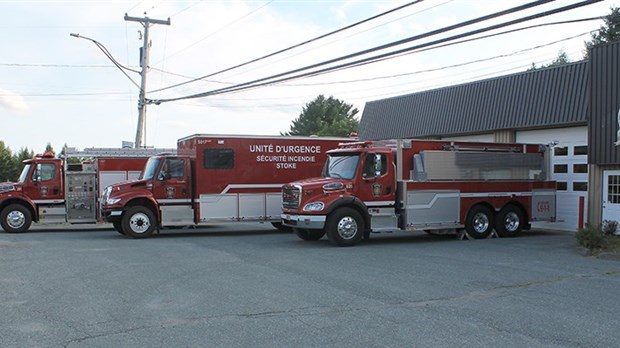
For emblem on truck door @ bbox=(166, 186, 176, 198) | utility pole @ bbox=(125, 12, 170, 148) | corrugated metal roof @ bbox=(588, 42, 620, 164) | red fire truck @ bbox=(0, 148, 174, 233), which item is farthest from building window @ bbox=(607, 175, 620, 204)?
utility pole @ bbox=(125, 12, 170, 148)

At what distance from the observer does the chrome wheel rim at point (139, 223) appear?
16812 millimetres

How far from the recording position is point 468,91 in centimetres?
2214

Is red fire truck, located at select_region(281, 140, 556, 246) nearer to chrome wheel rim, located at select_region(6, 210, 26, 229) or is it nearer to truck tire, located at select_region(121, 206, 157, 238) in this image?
truck tire, located at select_region(121, 206, 157, 238)

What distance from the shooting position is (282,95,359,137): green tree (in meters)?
74.4

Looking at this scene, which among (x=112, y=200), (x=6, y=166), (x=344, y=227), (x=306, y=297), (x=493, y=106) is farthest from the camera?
(x=6, y=166)

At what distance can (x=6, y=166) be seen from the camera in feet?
198

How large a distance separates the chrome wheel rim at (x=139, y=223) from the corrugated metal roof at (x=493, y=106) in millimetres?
12249

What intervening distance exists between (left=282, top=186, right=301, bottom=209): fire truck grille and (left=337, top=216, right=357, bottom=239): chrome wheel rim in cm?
121

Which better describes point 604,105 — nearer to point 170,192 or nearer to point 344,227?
point 344,227

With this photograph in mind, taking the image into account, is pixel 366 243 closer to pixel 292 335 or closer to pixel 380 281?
pixel 380 281

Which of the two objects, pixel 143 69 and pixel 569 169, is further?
pixel 143 69

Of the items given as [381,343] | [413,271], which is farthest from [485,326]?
[413,271]

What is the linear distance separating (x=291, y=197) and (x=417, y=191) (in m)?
3.38

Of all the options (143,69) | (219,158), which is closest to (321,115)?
(143,69)
